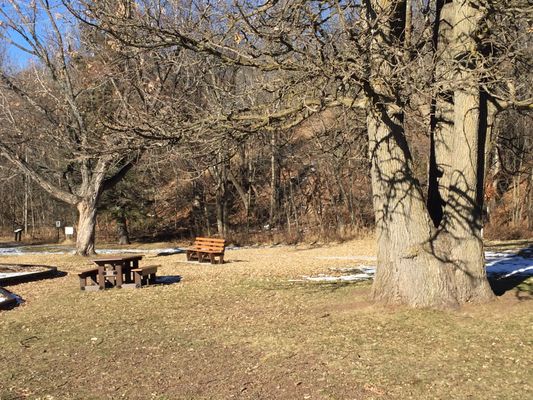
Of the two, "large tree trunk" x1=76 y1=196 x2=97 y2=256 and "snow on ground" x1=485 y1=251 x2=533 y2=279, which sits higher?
"large tree trunk" x1=76 y1=196 x2=97 y2=256

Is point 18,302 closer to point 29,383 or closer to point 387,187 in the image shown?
point 29,383

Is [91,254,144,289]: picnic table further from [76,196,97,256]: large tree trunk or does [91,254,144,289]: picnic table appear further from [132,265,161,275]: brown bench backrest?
[76,196,97,256]: large tree trunk

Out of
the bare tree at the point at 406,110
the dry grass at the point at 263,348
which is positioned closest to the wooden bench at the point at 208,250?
the dry grass at the point at 263,348

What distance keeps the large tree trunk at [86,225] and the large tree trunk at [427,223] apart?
12.9 metres

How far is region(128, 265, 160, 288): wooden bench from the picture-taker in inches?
464

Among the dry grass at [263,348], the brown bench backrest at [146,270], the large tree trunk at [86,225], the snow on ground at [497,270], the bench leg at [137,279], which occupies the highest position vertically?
the large tree trunk at [86,225]

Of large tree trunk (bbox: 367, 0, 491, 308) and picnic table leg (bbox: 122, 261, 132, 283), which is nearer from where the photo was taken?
large tree trunk (bbox: 367, 0, 491, 308)

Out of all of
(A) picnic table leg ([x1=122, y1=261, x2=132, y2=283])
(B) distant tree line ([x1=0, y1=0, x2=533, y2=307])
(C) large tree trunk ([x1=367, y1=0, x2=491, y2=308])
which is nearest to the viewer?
(B) distant tree line ([x1=0, y1=0, x2=533, y2=307])

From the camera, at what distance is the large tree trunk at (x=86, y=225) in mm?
18797

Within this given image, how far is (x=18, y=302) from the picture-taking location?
34.3 ft

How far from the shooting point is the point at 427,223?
8.00m

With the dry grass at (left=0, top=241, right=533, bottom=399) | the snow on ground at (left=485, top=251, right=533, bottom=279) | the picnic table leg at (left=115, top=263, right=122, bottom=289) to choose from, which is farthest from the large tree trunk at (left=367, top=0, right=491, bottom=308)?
the picnic table leg at (left=115, top=263, right=122, bottom=289)

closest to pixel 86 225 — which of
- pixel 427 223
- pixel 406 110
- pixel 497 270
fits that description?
pixel 497 270

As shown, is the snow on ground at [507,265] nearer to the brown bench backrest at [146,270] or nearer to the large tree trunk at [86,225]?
the brown bench backrest at [146,270]
